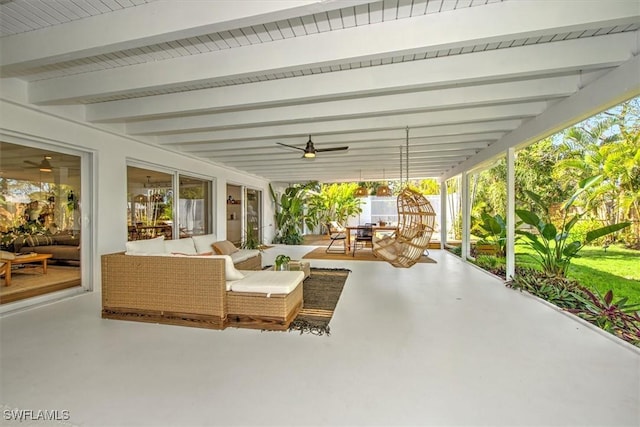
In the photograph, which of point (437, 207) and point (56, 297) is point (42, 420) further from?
point (437, 207)

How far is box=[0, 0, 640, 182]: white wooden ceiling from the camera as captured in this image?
1.99 meters

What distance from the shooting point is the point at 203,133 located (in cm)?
491

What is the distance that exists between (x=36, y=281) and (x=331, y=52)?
18.1 ft

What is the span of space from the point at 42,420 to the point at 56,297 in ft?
9.85

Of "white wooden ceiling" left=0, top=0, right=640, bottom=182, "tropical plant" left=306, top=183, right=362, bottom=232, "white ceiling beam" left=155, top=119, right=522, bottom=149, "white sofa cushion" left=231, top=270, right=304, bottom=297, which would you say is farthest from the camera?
"tropical plant" left=306, top=183, right=362, bottom=232

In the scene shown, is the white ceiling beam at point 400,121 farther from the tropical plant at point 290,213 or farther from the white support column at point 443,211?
the tropical plant at point 290,213

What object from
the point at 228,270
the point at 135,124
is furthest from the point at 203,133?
the point at 228,270

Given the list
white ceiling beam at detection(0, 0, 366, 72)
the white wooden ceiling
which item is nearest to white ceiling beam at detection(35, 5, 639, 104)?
the white wooden ceiling

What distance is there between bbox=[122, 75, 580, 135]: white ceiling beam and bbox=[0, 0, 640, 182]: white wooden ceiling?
1cm

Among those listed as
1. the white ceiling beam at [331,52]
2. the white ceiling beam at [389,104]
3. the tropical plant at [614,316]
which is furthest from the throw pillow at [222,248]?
the tropical plant at [614,316]

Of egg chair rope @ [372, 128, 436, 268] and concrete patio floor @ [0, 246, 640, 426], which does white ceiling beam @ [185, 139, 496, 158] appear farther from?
concrete patio floor @ [0, 246, 640, 426]

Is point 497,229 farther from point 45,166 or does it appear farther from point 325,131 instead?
point 45,166

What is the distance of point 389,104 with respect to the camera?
3.45 meters

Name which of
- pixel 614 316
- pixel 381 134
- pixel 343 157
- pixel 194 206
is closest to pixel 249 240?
pixel 194 206
